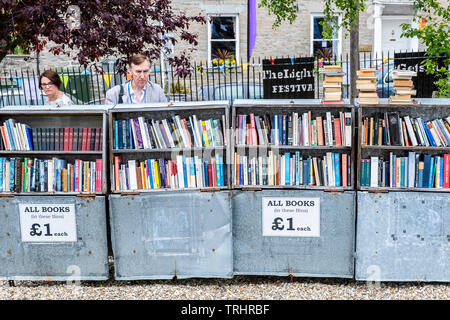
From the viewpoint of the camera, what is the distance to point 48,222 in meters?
4.77

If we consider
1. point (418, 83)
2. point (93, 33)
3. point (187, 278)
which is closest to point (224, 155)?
point (187, 278)

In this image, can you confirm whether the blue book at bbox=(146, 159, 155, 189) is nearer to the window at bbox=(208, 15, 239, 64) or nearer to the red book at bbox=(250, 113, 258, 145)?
the red book at bbox=(250, 113, 258, 145)

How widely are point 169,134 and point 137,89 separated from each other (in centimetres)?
A: 97

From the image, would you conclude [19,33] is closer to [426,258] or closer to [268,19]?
[426,258]

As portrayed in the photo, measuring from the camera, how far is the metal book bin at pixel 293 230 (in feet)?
15.4

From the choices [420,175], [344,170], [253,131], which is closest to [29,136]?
[253,131]

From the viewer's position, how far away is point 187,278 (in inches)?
195

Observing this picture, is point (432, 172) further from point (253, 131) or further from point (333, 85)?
point (253, 131)

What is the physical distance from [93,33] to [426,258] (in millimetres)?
4668

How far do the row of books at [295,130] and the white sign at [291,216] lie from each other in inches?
22.4

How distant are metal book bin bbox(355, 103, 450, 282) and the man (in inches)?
91.4

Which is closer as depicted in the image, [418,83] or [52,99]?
[52,99]
